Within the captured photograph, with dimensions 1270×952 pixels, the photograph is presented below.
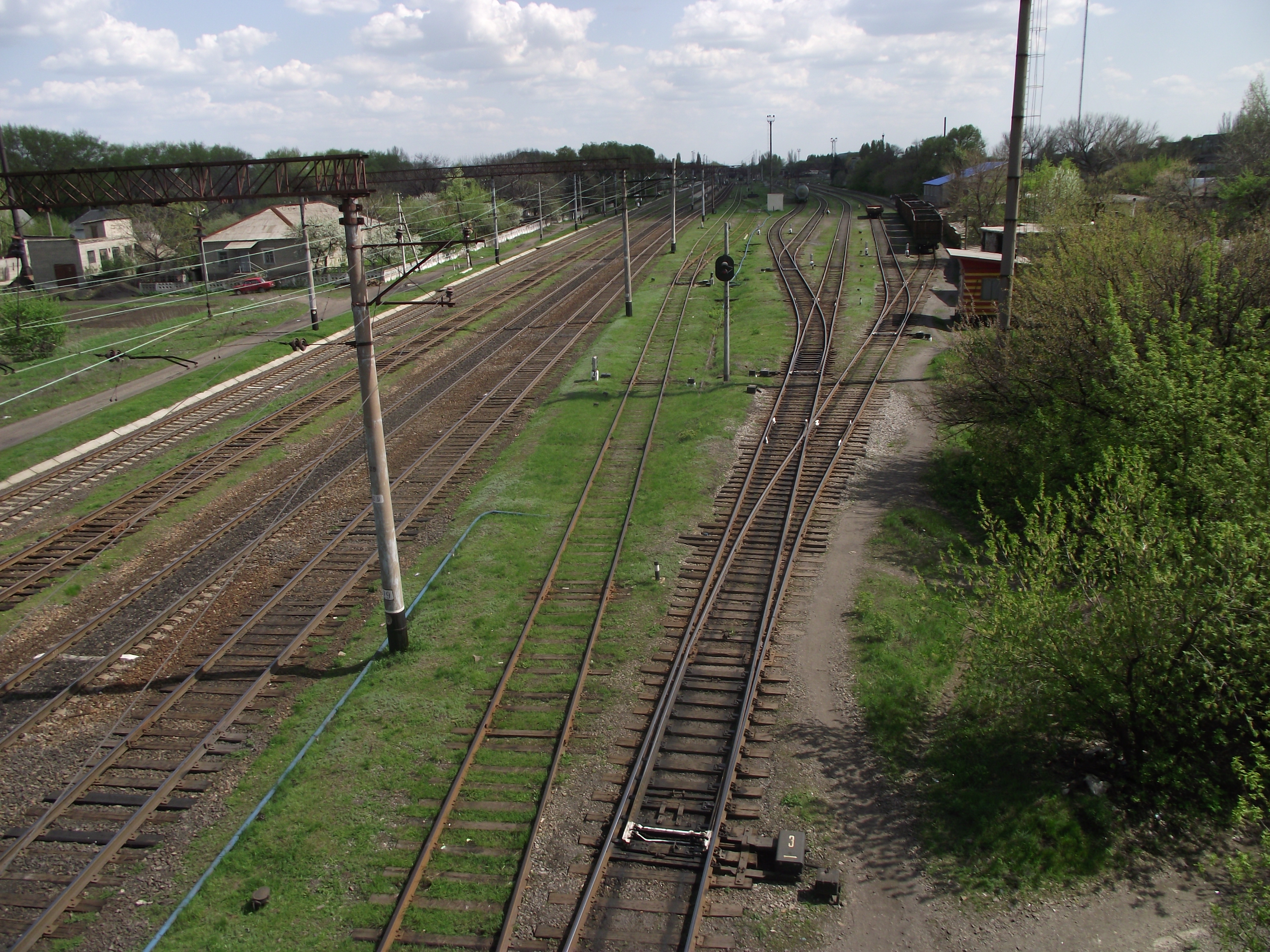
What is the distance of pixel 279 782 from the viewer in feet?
33.8

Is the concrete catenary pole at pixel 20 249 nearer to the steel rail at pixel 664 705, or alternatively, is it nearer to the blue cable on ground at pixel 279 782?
the blue cable on ground at pixel 279 782

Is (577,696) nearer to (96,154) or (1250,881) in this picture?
(1250,881)

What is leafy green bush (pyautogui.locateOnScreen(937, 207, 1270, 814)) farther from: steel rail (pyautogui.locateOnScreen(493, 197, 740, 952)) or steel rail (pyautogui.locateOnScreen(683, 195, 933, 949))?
steel rail (pyautogui.locateOnScreen(493, 197, 740, 952))

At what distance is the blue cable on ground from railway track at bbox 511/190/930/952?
10.4ft

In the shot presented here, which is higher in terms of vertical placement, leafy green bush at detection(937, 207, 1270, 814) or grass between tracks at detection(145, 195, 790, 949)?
leafy green bush at detection(937, 207, 1270, 814)

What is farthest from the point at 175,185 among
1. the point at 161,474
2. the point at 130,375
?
the point at 130,375

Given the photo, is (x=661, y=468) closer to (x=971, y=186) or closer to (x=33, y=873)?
(x=33, y=873)

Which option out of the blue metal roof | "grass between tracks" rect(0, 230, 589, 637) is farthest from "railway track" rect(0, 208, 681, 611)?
the blue metal roof

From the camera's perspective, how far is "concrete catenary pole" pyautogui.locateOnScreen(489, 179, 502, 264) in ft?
154

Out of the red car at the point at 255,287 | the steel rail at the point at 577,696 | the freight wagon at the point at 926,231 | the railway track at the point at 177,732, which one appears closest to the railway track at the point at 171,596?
the railway track at the point at 177,732

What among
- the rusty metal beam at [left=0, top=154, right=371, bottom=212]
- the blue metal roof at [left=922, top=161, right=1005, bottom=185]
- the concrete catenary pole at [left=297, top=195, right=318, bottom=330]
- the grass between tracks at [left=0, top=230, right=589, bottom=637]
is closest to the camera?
the grass between tracks at [left=0, top=230, right=589, bottom=637]

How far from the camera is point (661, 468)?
782 inches

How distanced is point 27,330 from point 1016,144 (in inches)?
1501

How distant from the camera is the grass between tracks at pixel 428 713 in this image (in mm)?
8578
